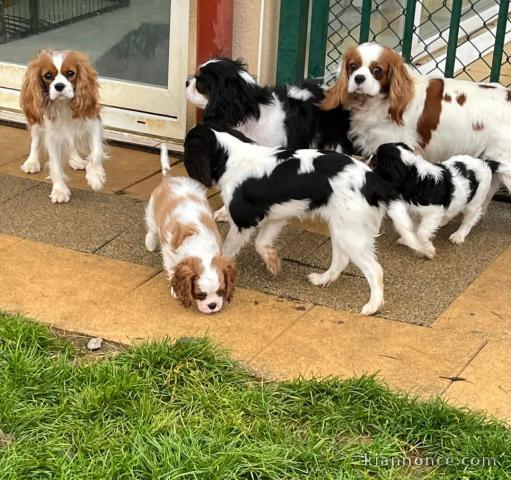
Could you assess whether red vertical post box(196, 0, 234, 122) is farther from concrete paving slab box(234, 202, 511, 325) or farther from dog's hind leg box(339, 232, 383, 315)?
dog's hind leg box(339, 232, 383, 315)

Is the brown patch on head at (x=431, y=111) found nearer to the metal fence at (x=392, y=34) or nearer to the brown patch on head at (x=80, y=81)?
the metal fence at (x=392, y=34)

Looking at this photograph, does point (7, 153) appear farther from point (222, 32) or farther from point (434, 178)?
point (434, 178)

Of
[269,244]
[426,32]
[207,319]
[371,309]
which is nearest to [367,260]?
[371,309]

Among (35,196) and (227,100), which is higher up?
(227,100)

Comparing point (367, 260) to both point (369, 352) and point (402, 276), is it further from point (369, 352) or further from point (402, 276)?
point (369, 352)

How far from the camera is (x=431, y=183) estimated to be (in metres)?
5.27

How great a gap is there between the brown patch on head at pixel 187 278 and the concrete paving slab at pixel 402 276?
0.53 m

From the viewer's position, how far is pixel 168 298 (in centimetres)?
482

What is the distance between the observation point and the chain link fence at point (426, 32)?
20.6 ft

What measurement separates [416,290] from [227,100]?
1.63 metres

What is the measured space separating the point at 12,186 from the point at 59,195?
44 cm

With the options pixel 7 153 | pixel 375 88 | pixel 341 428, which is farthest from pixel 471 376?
pixel 7 153

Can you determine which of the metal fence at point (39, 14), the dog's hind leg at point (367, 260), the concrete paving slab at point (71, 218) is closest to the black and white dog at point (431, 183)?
the dog's hind leg at point (367, 260)

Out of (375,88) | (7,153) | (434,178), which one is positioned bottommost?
(7,153)
